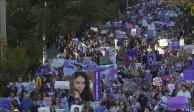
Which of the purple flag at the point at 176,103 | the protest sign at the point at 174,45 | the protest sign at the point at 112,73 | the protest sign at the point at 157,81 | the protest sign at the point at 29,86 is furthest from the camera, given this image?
the protest sign at the point at 174,45

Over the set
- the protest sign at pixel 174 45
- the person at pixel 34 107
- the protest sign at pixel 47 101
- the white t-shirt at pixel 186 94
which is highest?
the protest sign at pixel 174 45

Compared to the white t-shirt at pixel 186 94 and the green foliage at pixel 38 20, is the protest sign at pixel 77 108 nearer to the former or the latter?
the white t-shirt at pixel 186 94

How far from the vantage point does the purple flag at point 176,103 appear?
1828 centimetres

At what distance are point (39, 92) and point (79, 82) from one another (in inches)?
96.6

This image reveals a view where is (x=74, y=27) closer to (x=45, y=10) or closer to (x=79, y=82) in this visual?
(x=45, y=10)

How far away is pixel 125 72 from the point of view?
26391 mm

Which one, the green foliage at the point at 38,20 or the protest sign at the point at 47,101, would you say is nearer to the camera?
the protest sign at the point at 47,101

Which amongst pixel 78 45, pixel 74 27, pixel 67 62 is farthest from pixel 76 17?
pixel 67 62

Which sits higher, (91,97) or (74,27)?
(74,27)

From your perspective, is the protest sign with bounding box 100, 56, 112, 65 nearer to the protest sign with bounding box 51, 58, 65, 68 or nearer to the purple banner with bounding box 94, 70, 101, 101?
the protest sign with bounding box 51, 58, 65, 68

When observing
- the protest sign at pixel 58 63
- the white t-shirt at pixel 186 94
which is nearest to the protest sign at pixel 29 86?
the protest sign at pixel 58 63

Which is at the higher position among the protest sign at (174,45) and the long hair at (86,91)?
the protest sign at (174,45)

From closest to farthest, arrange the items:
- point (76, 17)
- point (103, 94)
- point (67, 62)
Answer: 1. point (103, 94)
2. point (67, 62)
3. point (76, 17)

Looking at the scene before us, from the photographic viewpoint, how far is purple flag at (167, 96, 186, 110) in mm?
18281
